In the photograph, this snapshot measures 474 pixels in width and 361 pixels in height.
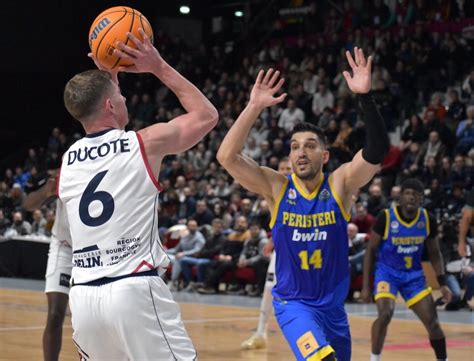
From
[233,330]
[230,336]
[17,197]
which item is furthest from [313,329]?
[17,197]

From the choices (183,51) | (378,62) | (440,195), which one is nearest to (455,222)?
(440,195)

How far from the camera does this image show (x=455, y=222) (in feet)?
50.1

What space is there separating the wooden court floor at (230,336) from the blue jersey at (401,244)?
112 centimetres

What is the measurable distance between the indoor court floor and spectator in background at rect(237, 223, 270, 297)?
47cm

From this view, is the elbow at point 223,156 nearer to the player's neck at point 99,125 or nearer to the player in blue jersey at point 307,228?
the player in blue jersey at point 307,228

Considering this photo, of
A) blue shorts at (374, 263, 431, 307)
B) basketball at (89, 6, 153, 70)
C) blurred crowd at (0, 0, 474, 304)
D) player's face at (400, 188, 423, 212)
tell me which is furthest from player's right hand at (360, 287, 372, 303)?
blurred crowd at (0, 0, 474, 304)

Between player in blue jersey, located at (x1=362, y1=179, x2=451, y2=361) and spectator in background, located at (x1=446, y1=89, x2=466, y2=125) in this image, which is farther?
spectator in background, located at (x1=446, y1=89, x2=466, y2=125)

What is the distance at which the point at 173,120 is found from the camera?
13.5 feet

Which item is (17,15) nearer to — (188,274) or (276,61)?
(276,61)

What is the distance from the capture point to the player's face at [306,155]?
5629 mm

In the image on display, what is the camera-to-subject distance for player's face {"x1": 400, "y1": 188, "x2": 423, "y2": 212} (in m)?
8.76

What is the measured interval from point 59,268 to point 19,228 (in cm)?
1425

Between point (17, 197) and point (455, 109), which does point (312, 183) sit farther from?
point (17, 197)

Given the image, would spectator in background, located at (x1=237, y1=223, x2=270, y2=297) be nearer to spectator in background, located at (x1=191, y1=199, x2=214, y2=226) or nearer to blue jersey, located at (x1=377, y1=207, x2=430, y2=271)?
spectator in background, located at (x1=191, y1=199, x2=214, y2=226)
